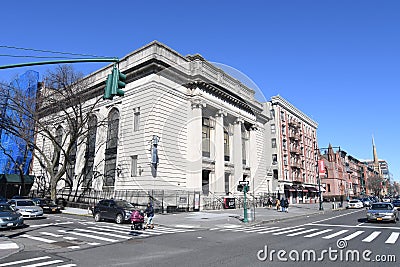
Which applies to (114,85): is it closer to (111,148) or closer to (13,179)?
(111,148)

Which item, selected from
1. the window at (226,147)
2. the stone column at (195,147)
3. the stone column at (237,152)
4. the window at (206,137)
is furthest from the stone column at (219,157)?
the stone column at (237,152)

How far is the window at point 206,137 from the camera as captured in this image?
38.0 m

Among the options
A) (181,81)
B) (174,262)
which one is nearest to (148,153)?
(181,81)

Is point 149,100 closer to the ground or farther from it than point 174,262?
farther from it

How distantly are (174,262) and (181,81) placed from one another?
29210 millimetres

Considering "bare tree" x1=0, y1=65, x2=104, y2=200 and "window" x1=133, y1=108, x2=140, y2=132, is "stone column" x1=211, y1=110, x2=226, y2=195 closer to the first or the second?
"window" x1=133, y1=108, x2=140, y2=132

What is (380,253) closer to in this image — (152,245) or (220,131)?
(152,245)

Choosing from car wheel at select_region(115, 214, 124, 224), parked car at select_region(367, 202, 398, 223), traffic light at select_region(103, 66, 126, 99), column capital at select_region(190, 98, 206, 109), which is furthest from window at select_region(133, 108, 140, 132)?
parked car at select_region(367, 202, 398, 223)

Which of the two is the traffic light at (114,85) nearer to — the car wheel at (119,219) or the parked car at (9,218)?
the parked car at (9,218)

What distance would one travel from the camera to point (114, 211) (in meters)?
20.1

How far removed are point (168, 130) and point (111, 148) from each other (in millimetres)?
8416

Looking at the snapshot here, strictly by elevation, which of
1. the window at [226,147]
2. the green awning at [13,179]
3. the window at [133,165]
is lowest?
the green awning at [13,179]

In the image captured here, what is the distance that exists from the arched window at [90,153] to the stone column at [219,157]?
16321 mm

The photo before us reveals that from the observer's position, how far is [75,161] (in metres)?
40.4
